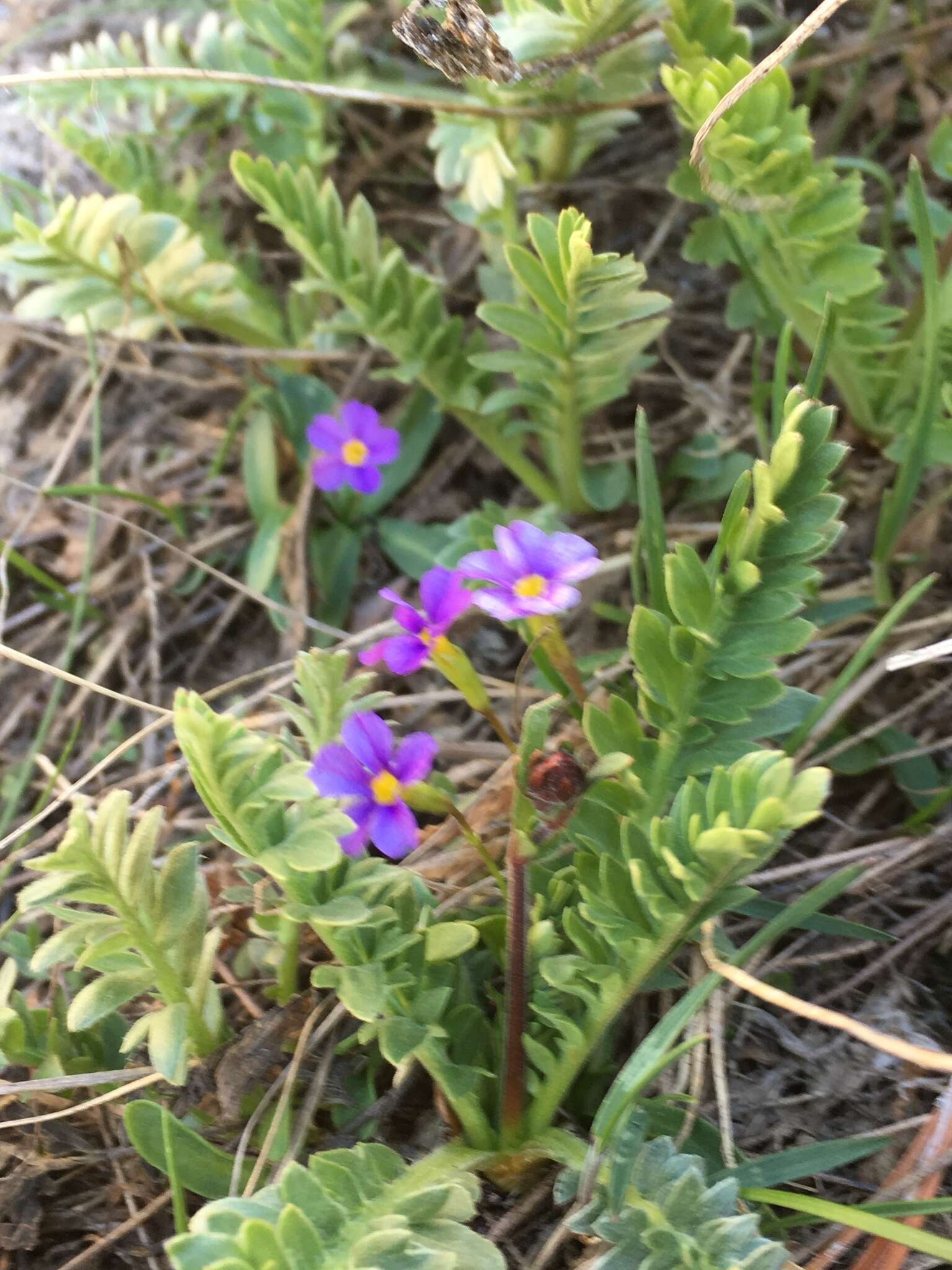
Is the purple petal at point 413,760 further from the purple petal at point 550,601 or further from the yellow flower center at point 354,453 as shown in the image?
the yellow flower center at point 354,453

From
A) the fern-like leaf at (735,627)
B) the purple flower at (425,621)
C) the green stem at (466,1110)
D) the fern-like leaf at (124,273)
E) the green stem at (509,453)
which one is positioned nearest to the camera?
the fern-like leaf at (735,627)

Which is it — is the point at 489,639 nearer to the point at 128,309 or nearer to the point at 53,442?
the point at 128,309

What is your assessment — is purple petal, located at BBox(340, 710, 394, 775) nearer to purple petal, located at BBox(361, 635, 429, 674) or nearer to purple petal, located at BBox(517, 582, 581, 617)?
purple petal, located at BBox(361, 635, 429, 674)

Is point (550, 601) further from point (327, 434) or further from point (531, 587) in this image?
point (327, 434)

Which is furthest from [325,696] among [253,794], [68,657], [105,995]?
[68,657]

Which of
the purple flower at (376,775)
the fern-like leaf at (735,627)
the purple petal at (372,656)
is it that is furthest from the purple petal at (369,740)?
the fern-like leaf at (735,627)

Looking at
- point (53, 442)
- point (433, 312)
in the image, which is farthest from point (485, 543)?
point (53, 442)
